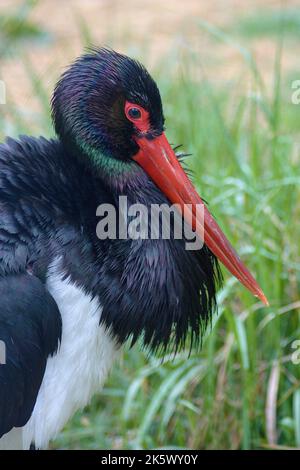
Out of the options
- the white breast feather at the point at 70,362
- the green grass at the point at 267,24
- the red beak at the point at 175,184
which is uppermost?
the green grass at the point at 267,24

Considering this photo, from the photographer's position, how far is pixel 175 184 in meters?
2.89

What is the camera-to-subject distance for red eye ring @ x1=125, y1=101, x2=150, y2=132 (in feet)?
9.09

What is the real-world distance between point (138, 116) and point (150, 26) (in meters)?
5.50

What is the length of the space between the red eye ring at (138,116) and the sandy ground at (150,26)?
3.49 meters

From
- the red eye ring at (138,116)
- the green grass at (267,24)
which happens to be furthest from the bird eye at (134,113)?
the green grass at (267,24)

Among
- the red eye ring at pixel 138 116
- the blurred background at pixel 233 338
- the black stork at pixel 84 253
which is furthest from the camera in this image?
the blurred background at pixel 233 338

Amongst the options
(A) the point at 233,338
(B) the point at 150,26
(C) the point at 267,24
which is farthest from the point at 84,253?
(B) the point at 150,26

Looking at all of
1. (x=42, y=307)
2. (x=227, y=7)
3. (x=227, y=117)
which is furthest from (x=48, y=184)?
(x=227, y=7)

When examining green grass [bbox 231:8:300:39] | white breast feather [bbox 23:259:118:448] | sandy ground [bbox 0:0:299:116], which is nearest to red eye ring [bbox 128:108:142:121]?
white breast feather [bbox 23:259:118:448]

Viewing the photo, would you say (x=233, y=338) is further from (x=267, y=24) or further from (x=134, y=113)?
(x=267, y=24)

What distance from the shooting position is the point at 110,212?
281 cm

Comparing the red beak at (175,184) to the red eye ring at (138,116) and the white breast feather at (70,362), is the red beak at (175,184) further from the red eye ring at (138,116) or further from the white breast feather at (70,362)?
the white breast feather at (70,362)

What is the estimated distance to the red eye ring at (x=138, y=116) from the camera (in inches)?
109
